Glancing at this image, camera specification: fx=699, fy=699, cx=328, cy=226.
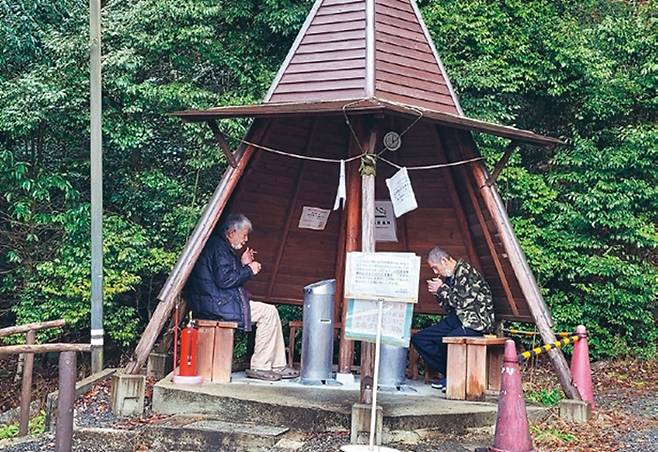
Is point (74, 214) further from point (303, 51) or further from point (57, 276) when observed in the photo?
point (303, 51)

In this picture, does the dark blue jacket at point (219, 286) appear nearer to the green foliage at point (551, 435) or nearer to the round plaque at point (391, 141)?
the round plaque at point (391, 141)

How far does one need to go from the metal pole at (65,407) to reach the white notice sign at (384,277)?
198 cm

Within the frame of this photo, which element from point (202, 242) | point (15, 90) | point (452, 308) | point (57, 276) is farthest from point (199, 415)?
point (15, 90)

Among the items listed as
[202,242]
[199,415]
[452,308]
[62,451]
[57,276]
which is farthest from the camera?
[57,276]

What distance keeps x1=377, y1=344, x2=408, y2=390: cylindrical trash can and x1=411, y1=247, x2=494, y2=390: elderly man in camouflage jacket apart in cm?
24

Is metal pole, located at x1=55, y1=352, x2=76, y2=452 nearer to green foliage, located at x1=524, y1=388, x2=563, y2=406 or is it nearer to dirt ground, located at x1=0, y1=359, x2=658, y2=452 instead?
dirt ground, located at x1=0, y1=359, x2=658, y2=452

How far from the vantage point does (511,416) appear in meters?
4.90

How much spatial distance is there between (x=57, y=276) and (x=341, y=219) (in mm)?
3933

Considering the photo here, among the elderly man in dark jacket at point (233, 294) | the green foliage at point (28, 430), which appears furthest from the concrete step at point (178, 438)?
the elderly man in dark jacket at point (233, 294)

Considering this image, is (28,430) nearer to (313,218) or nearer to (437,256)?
(313,218)

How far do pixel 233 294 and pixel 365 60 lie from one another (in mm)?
2673

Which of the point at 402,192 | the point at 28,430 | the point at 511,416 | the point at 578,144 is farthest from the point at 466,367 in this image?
the point at 578,144

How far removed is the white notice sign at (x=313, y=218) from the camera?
8.77 meters

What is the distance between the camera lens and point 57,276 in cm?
944
